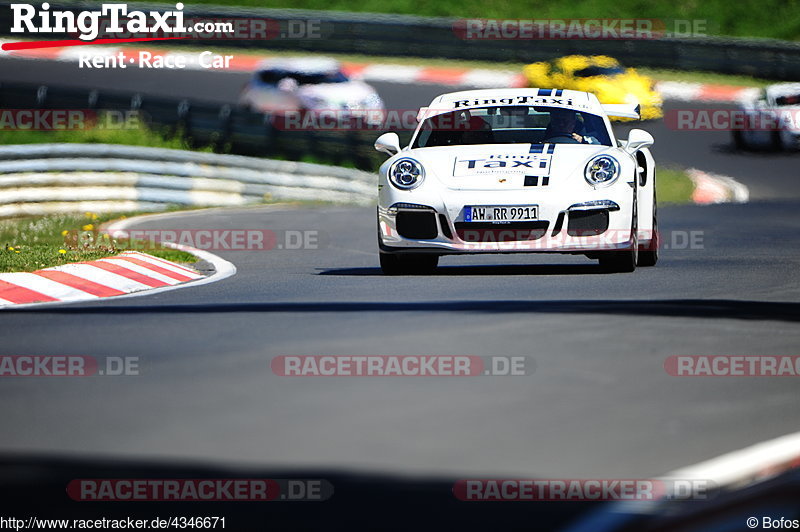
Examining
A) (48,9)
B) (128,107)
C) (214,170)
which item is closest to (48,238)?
(214,170)

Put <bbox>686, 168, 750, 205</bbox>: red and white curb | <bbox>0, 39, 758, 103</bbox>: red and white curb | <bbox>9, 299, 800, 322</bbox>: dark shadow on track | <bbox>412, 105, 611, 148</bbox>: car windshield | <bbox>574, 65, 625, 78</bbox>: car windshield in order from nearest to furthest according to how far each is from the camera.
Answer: <bbox>9, 299, 800, 322</bbox>: dark shadow on track < <bbox>412, 105, 611, 148</bbox>: car windshield < <bbox>686, 168, 750, 205</bbox>: red and white curb < <bbox>574, 65, 625, 78</bbox>: car windshield < <bbox>0, 39, 758, 103</bbox>: red and white curb

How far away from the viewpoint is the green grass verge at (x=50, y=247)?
1102 cm

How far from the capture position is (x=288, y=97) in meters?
28.2

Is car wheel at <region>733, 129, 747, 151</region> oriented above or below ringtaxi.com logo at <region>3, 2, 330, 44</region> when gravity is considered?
below

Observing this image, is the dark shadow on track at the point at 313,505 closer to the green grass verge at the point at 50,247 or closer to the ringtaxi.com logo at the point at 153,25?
the green grass verge at the point at 50,247

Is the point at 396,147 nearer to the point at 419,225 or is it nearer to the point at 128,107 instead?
the point at 419,225

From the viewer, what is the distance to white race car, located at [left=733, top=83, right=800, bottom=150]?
2542cm

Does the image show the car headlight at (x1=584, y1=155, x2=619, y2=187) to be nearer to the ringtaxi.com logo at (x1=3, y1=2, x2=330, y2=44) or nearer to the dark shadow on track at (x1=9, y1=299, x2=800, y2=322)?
the dark shadow on track at (x1=9, y1=299, x2=800, y2=322)

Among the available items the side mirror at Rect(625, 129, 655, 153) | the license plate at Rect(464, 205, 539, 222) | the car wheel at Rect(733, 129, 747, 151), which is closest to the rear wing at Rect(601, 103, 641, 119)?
the side mirror at Rect(625, 129, 655, 153)

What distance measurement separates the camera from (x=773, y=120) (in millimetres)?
25766

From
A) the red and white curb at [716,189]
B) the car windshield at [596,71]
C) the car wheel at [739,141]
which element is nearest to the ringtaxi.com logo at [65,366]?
the red and white curb at [716,189]

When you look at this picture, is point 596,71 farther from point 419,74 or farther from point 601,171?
point 601,171

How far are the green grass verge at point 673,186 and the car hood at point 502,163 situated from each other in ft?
35.8

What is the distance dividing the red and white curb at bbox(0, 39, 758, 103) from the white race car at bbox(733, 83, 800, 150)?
4.18 meters
